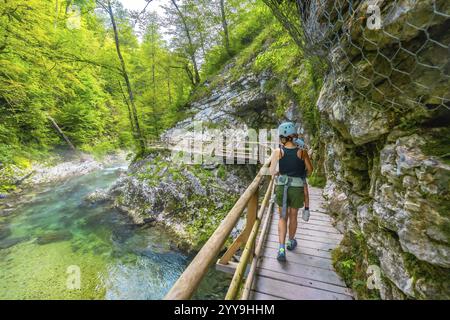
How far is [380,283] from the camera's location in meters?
2.07

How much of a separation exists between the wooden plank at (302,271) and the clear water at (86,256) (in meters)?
4.37

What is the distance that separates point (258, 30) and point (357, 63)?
1684 cm

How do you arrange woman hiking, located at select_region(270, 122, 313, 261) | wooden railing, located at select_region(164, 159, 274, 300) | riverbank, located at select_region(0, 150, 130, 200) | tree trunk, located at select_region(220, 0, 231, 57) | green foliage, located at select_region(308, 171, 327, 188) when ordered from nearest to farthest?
wooden railing, located at select_region(164, 159, 274, 300)
woman hiking, located at select_region(270, 122, 313, 261)
green foliage, located at select_region(308, 171, 327, 188)
riverbank, located at select_region(0, 150, 130, 200)
tree trunk, located at select_region(220, 0, 231, 57)

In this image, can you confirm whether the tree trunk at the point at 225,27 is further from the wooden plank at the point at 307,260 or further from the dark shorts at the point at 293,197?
the wooden plank at the point at 307,260

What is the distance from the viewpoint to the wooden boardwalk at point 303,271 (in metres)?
2.41

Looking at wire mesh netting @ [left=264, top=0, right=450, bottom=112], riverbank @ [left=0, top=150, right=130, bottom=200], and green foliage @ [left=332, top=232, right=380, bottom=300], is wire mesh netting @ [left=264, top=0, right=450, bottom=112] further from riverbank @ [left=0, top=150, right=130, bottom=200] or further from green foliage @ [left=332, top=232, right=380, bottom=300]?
riverbank @ [left=0, top=150, right=130, bottom=200]

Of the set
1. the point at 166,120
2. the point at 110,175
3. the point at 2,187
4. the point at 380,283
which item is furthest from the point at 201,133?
the point at 380,283

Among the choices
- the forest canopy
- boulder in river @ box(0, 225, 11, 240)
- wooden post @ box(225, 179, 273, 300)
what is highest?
the forest canopy

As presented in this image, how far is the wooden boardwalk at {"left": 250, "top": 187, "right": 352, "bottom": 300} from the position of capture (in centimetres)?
241

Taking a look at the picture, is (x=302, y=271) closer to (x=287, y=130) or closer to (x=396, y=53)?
(x=287, y=130)

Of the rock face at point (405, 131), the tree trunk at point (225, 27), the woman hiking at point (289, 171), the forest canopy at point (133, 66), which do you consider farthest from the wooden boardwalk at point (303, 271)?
the tree trunk at point (225, 27)

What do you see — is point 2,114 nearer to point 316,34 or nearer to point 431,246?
point 316,34

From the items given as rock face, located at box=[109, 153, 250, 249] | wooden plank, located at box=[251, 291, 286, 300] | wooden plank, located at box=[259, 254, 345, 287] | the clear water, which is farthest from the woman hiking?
rock face, located at box=[109, 153, 250, 249]

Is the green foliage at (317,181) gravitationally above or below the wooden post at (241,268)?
above
